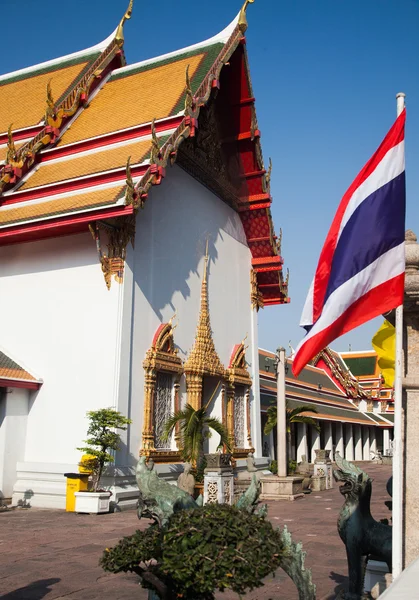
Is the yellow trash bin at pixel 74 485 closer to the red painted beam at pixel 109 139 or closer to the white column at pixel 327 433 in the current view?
the red painted beam at pixel 109 139

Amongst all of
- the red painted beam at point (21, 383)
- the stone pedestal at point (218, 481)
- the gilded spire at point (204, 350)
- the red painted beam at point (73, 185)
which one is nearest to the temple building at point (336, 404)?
the gilded spire at point (204, 350)

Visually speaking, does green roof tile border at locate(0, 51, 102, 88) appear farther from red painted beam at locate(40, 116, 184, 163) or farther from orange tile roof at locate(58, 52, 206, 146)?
red painted beam at locate(40, 116, 184, 163)

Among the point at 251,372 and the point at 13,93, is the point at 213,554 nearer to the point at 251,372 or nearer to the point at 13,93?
the point at 251,372

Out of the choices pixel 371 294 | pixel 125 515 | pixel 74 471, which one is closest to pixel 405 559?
pixel 371 294

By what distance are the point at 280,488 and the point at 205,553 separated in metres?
11.2

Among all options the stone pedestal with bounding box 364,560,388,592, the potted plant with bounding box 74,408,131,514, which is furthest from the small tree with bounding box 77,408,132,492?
the stone pedestal with bounding box 364,560,388,592

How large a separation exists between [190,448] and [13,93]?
11.4 meters

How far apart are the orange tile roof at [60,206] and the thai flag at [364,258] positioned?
24.0 ft

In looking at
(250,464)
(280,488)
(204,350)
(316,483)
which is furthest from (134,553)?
(316,483)

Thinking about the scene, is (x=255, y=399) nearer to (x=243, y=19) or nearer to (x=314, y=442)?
(x=243, y=19)

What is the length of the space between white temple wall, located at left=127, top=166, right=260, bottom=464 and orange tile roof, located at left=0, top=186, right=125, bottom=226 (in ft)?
3.75

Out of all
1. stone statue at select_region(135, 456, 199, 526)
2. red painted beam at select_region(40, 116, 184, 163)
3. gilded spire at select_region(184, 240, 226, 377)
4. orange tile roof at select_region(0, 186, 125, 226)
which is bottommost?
stone statue at select_region(135, 456, 199, 526)

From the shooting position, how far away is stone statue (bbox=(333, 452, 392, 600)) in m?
4.27

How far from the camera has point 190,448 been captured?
11.7 meters
